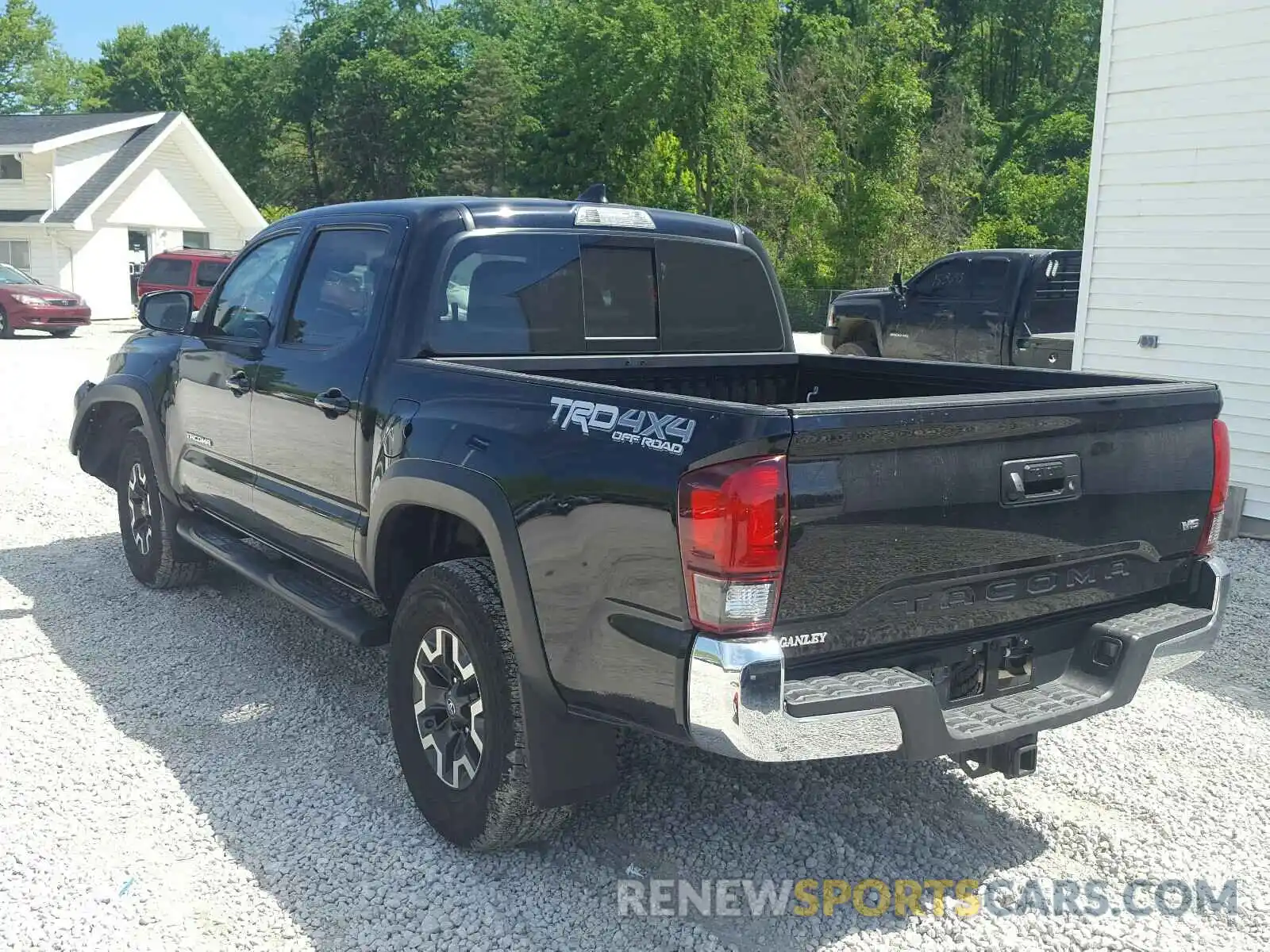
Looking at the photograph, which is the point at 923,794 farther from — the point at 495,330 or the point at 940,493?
the point at 495,330

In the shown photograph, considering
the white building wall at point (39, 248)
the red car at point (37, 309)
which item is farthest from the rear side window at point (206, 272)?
the white building wall at point (39, 248)

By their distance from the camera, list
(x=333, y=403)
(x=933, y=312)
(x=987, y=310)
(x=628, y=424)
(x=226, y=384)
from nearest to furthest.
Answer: (x=628, y=424), (x=333, y=403), (x=226, y=384), (x=987, y=310), (x=933, y=312)

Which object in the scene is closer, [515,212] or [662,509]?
[662,509]

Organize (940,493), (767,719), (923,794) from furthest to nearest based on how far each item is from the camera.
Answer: (923,794) → (940,493) → (767,719)

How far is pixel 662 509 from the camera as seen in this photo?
2881mm

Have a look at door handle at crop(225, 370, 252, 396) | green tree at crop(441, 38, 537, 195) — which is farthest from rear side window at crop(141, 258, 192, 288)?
green tree at crop(441, 38, 537, 195)

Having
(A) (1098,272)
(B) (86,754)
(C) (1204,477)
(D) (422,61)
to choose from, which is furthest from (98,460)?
(D) (422,61)

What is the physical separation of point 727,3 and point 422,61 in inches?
731

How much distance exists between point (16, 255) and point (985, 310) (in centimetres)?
2905

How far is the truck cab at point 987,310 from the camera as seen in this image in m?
12.5

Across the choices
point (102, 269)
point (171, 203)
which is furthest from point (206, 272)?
point (171, 203)

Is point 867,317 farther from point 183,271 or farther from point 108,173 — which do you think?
point 108,173

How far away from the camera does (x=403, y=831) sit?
150 inches

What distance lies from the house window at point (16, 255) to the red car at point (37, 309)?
25.4 feet
